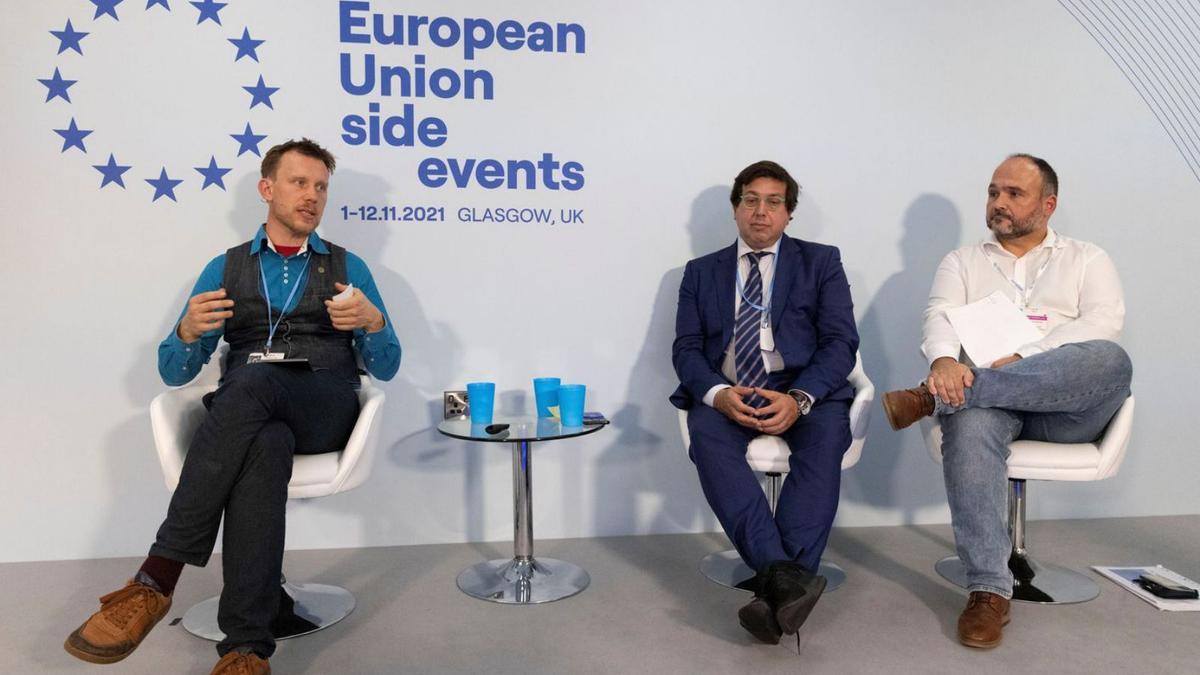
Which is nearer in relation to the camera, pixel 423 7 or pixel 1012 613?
pixel 1012 613

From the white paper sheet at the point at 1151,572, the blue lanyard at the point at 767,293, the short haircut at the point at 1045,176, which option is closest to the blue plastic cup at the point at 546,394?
the blue lanyard at the point at 767,293

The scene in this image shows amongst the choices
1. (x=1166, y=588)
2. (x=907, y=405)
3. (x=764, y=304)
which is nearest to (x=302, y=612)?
(x=764, y=304)

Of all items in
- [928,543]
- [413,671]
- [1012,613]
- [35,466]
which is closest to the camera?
[413,671]

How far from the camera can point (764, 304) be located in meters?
2.99

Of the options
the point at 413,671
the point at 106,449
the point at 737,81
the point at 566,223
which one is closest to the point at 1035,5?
the point at 737,81

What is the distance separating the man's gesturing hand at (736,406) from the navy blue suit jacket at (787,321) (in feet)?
0.32

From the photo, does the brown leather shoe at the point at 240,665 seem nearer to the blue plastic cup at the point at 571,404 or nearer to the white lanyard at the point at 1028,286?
the blue plastic cup at the point at 571,404

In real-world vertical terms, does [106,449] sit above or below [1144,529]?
above

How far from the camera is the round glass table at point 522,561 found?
269 centimetres

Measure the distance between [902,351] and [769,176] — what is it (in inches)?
42.8

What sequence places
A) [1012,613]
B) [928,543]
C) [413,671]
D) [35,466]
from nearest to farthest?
[413,671] → [1012,613] → [35,466] → [928,543]

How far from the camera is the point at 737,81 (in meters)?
3.40

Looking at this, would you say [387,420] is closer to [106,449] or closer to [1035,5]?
[106,449]

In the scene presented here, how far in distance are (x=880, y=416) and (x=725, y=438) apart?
3.85 ft
